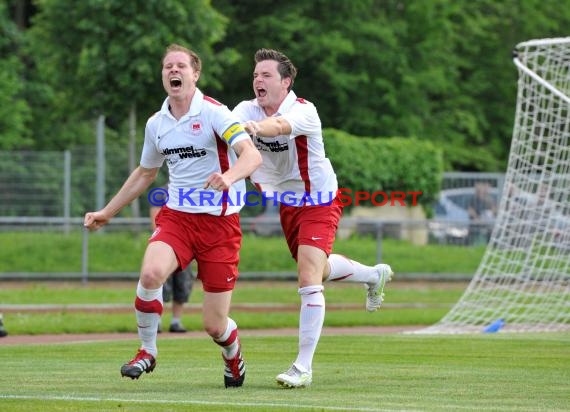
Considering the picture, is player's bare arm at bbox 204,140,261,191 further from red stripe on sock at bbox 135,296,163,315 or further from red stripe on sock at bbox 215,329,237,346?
red stripe on sock at bbox 215,329,237,346

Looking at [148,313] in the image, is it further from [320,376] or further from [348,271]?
[348,271]

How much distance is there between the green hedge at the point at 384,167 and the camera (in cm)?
2894

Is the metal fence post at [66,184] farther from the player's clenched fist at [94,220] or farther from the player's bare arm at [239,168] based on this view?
the player's bare arm at [239,168]

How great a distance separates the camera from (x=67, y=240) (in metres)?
24.4

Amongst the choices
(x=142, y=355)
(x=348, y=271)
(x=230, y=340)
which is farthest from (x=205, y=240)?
(x=348, y=271)

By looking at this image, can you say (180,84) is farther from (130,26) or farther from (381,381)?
(130,26)

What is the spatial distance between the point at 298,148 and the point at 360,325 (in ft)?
28.9

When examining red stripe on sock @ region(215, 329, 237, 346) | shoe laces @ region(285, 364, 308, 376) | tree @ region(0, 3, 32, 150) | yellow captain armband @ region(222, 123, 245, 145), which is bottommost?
shoe laces @ region(285, 364, 308, 376)

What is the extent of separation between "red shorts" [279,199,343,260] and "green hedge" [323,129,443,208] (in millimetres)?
18768

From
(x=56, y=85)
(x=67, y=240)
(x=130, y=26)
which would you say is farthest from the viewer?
(x=56, y=85)

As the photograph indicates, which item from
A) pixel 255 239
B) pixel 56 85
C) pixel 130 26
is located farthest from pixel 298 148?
pixel 56 85

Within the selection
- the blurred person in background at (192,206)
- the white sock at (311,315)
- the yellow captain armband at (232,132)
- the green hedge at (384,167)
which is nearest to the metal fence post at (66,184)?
the green hedge at (384,167)

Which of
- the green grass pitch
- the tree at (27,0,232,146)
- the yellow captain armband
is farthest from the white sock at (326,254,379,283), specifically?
the tree at (27,0,232,146)

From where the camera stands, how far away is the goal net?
57.9 feet
